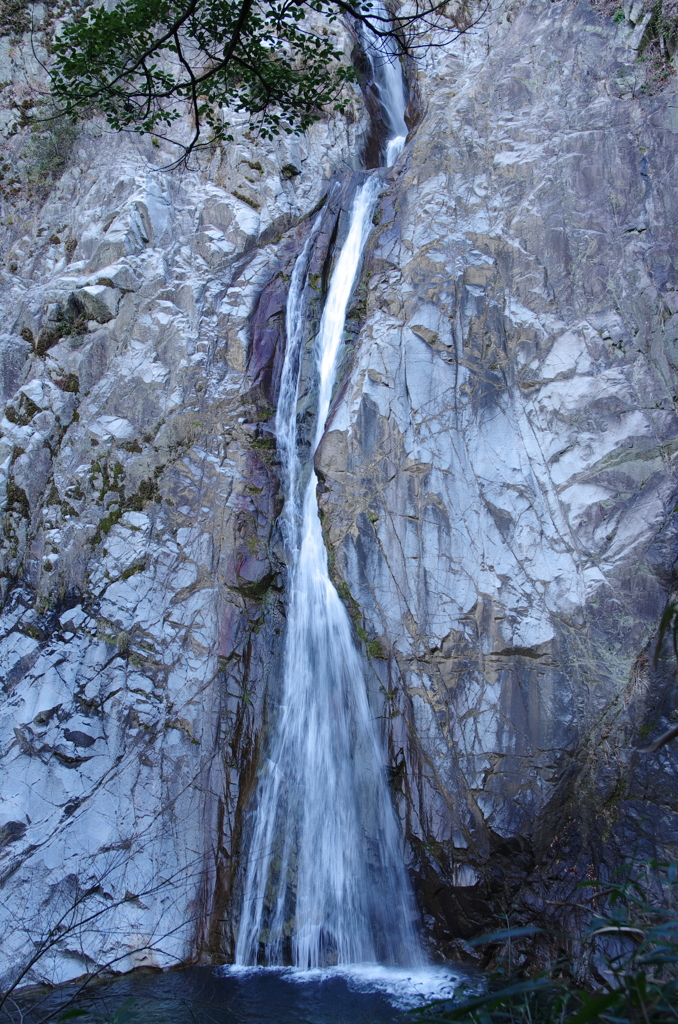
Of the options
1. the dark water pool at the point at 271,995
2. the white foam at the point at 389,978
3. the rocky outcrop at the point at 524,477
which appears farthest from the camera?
the rocky outcrop at the point at 524,477

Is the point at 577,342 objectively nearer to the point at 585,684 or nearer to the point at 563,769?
the point at 585,684

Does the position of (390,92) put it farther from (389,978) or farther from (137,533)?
(389,978)

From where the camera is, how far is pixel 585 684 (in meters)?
6.08

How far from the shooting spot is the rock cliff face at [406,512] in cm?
611

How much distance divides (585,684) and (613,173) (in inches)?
241

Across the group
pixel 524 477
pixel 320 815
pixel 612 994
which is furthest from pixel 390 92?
pixel 612 994

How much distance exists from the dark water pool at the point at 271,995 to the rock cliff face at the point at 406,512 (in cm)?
32

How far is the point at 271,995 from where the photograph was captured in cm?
550

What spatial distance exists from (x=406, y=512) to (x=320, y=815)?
3377 millimetres

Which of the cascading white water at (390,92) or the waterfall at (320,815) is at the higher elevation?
the cascading white water at (390,92)

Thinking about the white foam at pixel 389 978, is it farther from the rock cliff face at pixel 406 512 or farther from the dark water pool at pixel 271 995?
the rock cliff face at pixel 406 512


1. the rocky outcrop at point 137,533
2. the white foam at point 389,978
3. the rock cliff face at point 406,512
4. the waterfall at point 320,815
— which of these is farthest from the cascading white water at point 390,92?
the white foam at point 389,978

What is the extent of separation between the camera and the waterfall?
6.18m

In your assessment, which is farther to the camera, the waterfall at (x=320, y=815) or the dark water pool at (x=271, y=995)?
the waterfall at (x=320, y=815)
